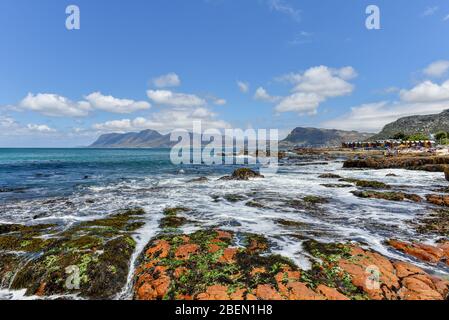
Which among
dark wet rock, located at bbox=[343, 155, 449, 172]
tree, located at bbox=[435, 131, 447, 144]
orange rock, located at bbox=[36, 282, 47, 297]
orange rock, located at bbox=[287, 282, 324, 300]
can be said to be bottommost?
orange rock, located at bbox=[36, 282, 47, 297]

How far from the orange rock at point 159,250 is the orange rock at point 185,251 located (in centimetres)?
45

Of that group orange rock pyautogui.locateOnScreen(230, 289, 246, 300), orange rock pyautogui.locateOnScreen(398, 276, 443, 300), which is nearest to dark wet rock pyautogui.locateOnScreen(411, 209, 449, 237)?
orange rock pyautogui.locateOnScreen(398, 276, 443, 300)

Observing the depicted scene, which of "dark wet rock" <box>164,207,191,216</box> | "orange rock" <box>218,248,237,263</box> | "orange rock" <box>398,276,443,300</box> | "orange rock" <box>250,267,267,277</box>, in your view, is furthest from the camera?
"dark wet rock" <box>164,207,191,216</box>

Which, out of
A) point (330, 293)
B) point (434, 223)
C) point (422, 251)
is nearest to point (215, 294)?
point (330, 293)

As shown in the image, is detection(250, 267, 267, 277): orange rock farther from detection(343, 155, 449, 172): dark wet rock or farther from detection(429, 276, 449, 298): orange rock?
detection(343, 155, 449, 172): dark wet rock

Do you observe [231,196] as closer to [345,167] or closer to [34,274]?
[34,274]

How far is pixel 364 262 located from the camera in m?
8.52

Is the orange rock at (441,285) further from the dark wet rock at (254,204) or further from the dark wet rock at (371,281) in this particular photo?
the dark wet rock at (254,204)

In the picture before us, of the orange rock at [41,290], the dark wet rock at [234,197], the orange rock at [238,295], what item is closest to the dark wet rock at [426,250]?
the orange rock at [238,295]

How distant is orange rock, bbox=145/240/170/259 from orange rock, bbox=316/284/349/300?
17.7 ft

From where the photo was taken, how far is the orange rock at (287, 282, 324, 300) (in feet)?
22.4

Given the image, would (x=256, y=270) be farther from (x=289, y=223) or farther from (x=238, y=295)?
(x=289, y=223)

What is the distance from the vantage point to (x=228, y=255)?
919 centimetres
